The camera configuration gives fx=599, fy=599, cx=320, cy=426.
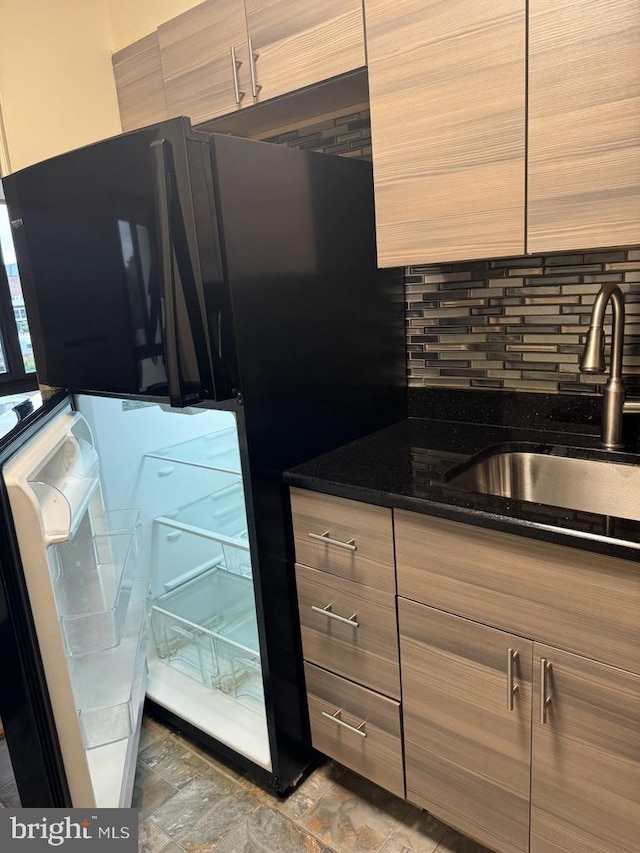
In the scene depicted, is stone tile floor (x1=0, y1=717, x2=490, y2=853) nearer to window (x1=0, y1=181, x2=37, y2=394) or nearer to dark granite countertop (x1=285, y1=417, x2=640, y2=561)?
dark granite countertop (x1=285, y1=417, x2=640, y2=561)

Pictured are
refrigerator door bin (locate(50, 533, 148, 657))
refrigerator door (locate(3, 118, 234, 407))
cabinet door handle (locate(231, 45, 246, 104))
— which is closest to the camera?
A: refrigerator door (locate(3, 118, 234, 407))

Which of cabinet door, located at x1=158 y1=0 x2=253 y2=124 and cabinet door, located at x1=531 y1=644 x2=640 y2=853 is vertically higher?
cabinet door, located at x1=158 y1=0 x2=253 y2=124

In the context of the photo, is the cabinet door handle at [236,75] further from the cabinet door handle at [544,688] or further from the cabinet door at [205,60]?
the cabinet door handle at [544,688]

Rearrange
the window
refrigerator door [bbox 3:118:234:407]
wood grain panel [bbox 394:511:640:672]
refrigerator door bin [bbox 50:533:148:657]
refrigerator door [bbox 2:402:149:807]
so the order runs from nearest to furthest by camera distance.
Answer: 1. wood grain panel [bbox 394:511:640:672]
2. refrigerator door [bbox 2:402:149:807]
3. refrigerator door [bbox 3:118:234:407]
4. refrigerator door bin [bbox 50:533:148:657]
5. the window

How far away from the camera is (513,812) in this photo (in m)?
1.21

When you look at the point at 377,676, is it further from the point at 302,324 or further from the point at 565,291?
the point at 565,291

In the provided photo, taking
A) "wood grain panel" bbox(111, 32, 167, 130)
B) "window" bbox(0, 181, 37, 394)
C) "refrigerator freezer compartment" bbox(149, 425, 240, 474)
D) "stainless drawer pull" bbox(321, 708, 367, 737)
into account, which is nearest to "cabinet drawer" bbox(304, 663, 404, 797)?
"stainless drawer pull" bbox(321, 708, 367, 737)

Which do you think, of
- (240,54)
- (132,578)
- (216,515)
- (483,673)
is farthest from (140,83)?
(483,673)

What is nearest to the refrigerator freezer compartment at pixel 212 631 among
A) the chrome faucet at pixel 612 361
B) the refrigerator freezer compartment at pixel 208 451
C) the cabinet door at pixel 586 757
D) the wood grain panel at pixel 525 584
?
the refrigerator freezer compartment at pixel 208 451

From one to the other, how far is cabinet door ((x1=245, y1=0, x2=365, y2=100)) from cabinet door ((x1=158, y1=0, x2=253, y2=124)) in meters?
0.05

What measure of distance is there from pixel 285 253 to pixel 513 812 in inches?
50.5

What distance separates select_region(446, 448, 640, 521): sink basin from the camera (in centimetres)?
134

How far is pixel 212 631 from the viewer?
73.8 inches

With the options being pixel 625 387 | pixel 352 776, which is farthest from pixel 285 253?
pixel 352 776
